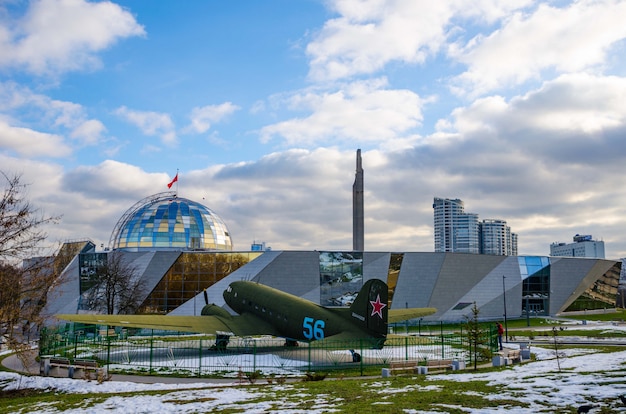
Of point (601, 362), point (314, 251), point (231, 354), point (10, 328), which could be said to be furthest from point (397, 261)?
point (10, 328)

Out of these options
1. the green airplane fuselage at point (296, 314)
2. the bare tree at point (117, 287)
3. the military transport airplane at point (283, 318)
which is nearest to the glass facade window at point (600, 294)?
the military transport airplane at point (283, 318)

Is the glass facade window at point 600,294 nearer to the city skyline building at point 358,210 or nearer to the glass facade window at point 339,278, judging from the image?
the city skyline building at point 358,210

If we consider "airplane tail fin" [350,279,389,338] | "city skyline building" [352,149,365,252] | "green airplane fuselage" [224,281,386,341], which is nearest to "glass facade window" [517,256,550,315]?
"city skyline building" [352,149,365,252]

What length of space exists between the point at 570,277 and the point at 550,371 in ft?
226

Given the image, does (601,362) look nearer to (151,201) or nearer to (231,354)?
(231,354)

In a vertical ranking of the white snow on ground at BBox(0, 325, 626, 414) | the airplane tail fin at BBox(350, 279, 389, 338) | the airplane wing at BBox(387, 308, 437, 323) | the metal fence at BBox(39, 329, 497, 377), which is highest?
the airplane tail fin at BBox(350, 279, 389, 338)

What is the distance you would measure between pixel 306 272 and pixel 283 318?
33.7m

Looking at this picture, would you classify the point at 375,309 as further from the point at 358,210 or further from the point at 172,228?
the point at 358,210

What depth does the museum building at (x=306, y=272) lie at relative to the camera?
68.2 meters

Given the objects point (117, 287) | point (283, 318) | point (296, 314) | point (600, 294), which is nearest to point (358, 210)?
point (600, 294)

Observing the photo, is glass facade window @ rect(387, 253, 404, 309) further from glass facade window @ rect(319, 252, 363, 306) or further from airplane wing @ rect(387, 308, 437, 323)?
airplane wing @ rect(387, 308, 437, 323)

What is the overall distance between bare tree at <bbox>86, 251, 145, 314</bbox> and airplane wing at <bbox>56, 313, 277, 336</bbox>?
27.4 m

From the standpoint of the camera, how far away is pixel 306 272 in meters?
69.1

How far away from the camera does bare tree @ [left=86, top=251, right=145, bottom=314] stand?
62.8 m
